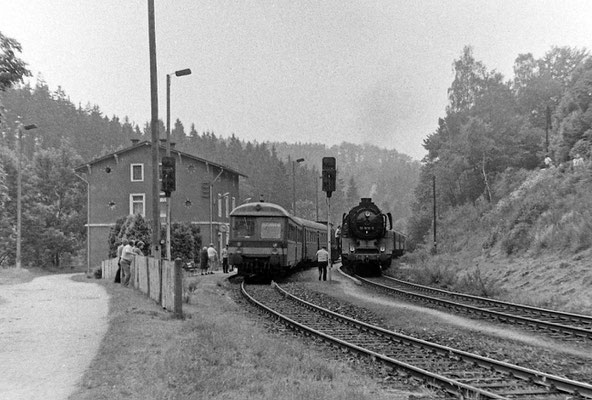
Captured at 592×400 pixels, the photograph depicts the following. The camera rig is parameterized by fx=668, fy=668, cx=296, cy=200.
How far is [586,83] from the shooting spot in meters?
39.3

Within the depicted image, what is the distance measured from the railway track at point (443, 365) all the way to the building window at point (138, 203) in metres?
36.6

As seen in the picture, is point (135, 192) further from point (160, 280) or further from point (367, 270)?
point (160, 280)

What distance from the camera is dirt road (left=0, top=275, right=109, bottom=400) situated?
7.68 metres

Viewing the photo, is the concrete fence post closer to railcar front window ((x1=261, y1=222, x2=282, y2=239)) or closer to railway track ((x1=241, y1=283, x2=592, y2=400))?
railway track ((x1=241, y1=283, x2=592, y2=400))

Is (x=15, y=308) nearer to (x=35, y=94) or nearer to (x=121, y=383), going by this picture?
(x=121, y=383)

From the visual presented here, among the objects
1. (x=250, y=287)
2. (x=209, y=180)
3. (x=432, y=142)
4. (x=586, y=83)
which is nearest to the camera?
(x=250, y=287)

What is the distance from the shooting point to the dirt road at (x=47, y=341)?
7684 mm

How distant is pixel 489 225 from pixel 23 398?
125 feet

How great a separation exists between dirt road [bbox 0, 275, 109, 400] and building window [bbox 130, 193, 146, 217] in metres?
31.8

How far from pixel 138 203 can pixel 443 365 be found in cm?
4315

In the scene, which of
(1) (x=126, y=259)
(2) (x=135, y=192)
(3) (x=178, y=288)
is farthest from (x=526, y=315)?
(2) (x=135, y=192)

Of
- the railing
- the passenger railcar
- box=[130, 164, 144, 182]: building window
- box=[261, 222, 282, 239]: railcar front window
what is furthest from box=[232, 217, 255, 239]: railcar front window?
box=[130, 164, 144, 182]: building window

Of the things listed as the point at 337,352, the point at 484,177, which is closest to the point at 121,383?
the point at 337,352

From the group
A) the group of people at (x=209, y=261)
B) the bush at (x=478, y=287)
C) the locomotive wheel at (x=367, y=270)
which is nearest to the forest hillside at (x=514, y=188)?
the bush at (x=478, y=287)
